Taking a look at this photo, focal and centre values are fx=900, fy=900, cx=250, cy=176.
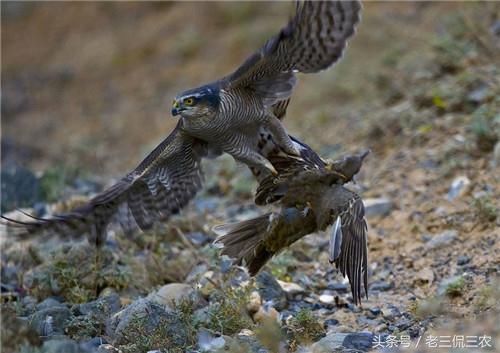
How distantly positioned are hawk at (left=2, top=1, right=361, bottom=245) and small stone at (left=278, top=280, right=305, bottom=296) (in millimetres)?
848

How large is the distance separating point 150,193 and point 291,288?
122 centimetres

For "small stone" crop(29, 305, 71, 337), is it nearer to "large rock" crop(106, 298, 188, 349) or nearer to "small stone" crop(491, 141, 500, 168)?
"large rock" crop(106, 298, 188, 349)

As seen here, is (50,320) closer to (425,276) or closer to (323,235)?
(425,276)

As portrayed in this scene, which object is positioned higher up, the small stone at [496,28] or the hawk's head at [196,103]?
the small stone at [496,28]

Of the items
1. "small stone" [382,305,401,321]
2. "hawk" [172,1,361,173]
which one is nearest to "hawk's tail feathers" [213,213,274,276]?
"hawk" [172,1,361,173]

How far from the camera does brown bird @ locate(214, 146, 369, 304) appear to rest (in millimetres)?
5582

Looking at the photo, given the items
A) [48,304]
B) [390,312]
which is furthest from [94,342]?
[390,312]

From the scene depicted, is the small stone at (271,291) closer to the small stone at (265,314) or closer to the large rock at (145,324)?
the small stone at (265,314)

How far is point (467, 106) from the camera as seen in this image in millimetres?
8742

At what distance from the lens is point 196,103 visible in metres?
5.44

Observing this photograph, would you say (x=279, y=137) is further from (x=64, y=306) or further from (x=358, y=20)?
(x=64, y=306)

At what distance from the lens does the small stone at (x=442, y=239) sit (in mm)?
6672

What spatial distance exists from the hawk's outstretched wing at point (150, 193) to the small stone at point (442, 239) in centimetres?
183

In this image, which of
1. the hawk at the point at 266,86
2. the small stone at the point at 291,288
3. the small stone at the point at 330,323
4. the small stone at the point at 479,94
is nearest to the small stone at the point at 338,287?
the small stone at the point at 291,288
